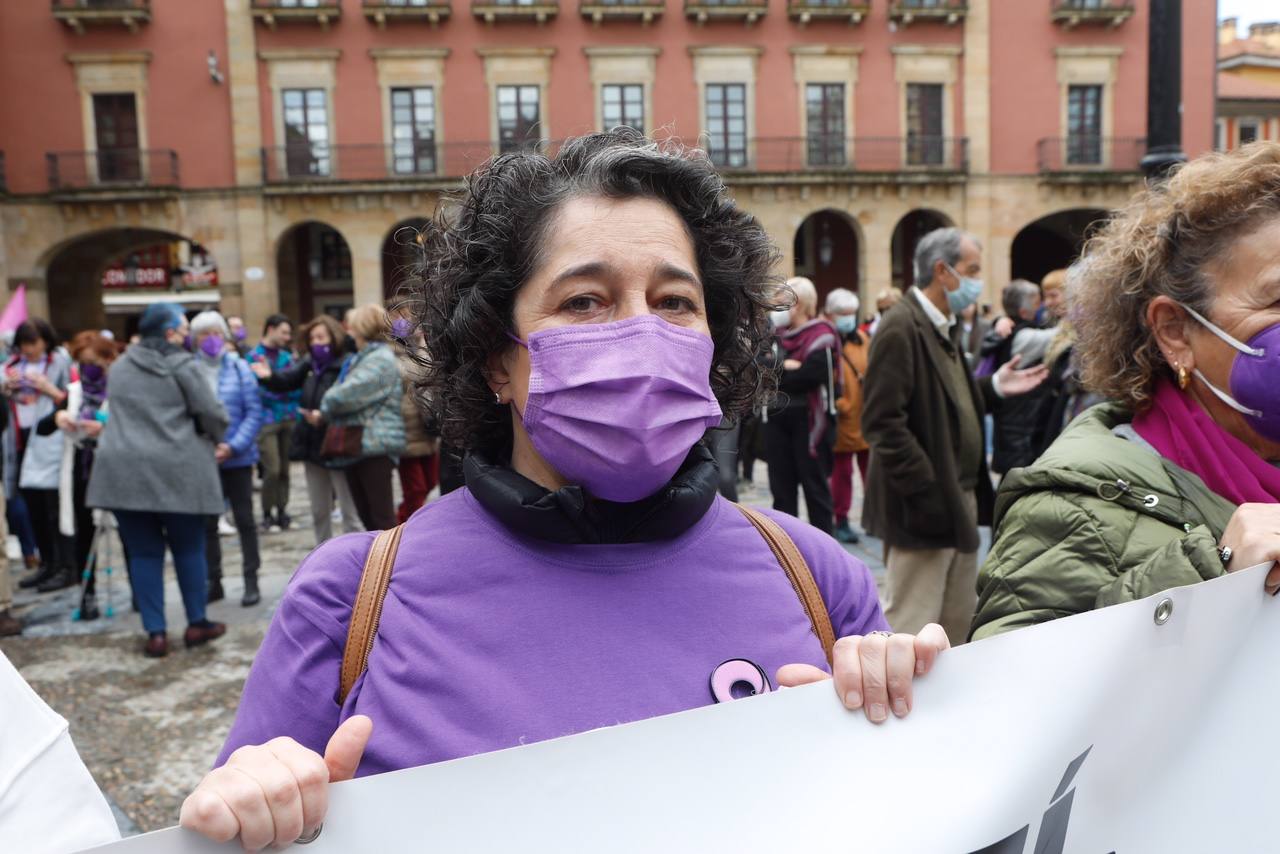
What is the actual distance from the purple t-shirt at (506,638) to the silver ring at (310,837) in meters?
0.25

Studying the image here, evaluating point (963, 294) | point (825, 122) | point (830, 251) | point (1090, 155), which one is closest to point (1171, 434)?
point (963, 294)

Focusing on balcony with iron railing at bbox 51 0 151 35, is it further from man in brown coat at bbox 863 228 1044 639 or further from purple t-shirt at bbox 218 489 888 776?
purple t-shirt at bbox 218 489 888 776

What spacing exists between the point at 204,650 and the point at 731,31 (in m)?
23.6

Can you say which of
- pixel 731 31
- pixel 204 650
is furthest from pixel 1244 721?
pixel 731 31

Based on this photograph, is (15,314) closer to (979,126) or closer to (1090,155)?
(979,126)

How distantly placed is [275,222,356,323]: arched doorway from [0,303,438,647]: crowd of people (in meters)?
21.8

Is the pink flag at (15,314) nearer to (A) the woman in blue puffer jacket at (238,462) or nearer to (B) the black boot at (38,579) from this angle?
(B) the black boot at (38,579)

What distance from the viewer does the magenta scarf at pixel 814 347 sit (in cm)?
650

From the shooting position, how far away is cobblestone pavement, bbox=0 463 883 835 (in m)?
3.62

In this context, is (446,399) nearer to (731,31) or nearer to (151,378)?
(151,378)

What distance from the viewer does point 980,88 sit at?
1005 inches

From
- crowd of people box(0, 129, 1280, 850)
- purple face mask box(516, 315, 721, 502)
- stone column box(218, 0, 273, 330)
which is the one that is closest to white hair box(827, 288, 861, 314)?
crowd of people box(0, 129, 1280, 850)

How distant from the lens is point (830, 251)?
27.9 m

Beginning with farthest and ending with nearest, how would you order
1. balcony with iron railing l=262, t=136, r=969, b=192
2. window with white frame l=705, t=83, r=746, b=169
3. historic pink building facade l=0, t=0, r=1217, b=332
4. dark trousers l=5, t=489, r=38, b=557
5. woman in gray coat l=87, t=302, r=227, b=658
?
window with white frame l=705, t=83, r=746, b=169 → balcony with iron railing l=262, t=136, r=969, b=192 → historic pink building facade l=0, t=0, r=1217, b=332 → dark trousers l=5, t=489, r=38, b=557 → woman in gray coat l=87, t=302, r=227, b=658
